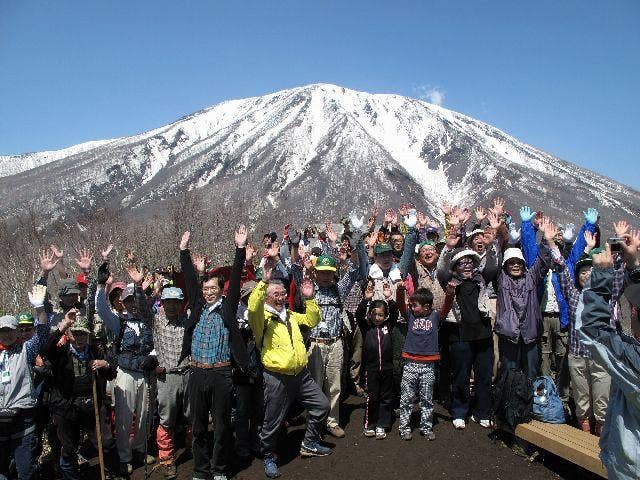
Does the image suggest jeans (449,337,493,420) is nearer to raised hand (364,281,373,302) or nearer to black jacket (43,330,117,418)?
raised hand (364,281,373,302)

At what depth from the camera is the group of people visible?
429cm

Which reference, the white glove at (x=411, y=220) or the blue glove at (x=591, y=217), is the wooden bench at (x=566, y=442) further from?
the white glove at (x=411, y=220)

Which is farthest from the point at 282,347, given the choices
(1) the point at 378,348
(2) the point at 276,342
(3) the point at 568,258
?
(3) the point at 568,258

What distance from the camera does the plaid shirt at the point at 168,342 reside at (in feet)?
15.5

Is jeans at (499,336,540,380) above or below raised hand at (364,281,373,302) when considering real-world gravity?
below

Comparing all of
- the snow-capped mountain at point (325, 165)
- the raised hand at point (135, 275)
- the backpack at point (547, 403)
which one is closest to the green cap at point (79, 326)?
the raised hand at point (135, 275)

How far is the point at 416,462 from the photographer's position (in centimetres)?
468

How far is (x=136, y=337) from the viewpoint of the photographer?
4.80 meters

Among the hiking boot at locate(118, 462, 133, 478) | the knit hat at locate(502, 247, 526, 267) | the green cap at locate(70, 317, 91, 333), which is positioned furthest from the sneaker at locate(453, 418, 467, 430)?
the green cap at locate(70, 317, 91, 333)

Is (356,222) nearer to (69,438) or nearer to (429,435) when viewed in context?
(429,435)

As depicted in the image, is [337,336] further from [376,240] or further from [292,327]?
[376,240]

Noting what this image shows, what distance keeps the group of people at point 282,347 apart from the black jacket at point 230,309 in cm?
1

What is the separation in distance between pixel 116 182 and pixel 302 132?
4492cm

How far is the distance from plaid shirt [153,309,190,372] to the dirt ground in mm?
1077
